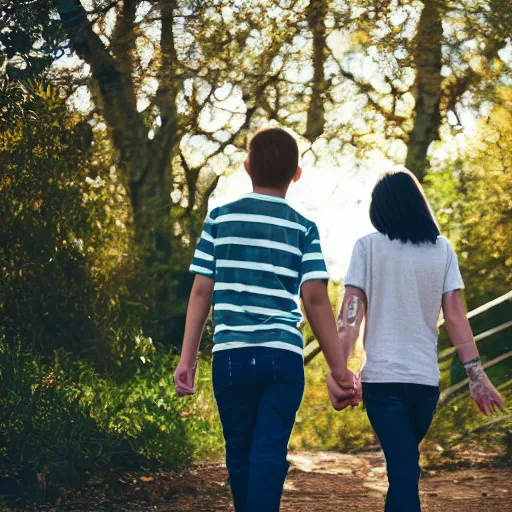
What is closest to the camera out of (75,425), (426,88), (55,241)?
(75,425)

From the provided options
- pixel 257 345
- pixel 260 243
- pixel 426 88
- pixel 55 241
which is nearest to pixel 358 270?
pixel 260 243

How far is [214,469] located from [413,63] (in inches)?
139

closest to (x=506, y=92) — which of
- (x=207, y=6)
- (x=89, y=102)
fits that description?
(x=207, y=6)

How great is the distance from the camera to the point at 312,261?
3320 millimetres

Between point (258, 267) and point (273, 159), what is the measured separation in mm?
439

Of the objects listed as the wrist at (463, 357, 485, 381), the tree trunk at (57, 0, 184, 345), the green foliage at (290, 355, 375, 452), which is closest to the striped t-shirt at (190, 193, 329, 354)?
the wrist at (463, 357, 485, 381)

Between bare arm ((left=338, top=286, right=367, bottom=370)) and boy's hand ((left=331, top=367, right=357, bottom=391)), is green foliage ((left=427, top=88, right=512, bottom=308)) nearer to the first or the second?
bare arm ((left=338, top=286, right=367, bottom=370))

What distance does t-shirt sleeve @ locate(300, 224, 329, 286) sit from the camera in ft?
10.8

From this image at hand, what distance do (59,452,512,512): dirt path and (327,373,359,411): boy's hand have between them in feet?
8.07

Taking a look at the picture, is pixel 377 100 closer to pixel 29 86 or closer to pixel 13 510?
pixel 29 86

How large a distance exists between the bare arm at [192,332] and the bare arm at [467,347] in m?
0.93

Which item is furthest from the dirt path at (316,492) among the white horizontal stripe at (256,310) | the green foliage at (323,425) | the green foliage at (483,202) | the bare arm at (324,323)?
the white horizontal stripe at (256,310)

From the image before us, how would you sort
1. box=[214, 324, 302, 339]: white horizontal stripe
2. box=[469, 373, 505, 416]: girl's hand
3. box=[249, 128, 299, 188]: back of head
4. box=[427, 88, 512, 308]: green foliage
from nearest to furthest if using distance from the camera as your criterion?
1. box=[214, 324, 302, 339]: white horizontal stripe
2. box=[249, 128, 299, 188]: back of head
3. box=[469, 373, 505, 416]: girl's hand
4. box=[427, 88, 512, 308]: green foliage

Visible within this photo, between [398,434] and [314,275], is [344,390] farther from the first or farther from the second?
[314,275]
